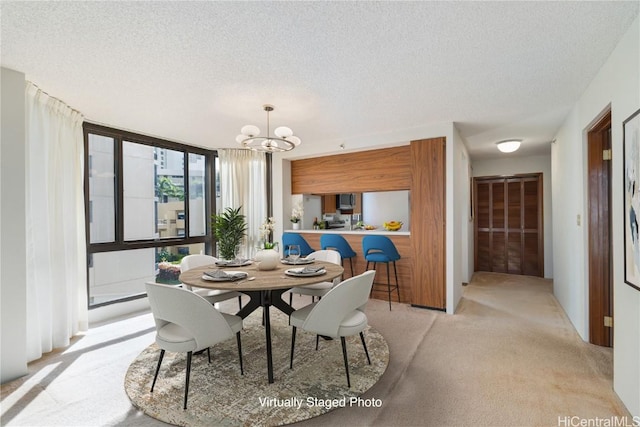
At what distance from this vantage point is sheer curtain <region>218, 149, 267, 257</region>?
197 inches

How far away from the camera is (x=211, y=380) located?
86.0 inches

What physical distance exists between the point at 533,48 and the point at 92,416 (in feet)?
12.2

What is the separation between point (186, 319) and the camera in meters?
1.83

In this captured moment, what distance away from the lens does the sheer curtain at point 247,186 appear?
5.02 meters

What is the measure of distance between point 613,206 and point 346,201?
3.92 m

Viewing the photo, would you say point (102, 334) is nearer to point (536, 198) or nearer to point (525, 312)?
point (525, 312)

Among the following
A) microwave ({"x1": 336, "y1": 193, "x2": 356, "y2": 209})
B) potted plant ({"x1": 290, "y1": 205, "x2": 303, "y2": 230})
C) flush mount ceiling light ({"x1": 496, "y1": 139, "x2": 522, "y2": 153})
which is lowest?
potted plant ({"x1": 290, "y1": 205, "x2": 303, "y2": 230})

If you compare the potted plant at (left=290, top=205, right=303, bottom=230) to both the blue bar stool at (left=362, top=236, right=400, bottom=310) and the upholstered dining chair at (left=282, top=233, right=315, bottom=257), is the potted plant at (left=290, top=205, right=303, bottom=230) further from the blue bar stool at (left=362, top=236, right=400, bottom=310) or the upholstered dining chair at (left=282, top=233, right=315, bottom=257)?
the blue bar stool at (left=362, top=236, right=400, bottom=310)

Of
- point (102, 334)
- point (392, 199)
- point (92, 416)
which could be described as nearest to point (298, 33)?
point (92, 416)

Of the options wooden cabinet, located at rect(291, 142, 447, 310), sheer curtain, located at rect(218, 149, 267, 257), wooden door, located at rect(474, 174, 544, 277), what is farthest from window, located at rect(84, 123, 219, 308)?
wooden door, located at rect(474, 174, 544, 277)

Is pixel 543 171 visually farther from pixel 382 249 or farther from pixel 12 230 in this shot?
pixel 12 230

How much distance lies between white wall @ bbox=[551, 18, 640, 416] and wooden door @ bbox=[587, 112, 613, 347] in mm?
79

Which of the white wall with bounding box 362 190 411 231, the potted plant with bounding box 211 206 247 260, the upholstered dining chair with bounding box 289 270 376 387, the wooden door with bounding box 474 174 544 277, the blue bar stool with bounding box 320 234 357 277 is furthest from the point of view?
the wooden door with bounding box 474 174 544 277

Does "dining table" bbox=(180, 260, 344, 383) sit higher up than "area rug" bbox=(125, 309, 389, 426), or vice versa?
"dining table" bbox=(180, 260, 344, 383)
